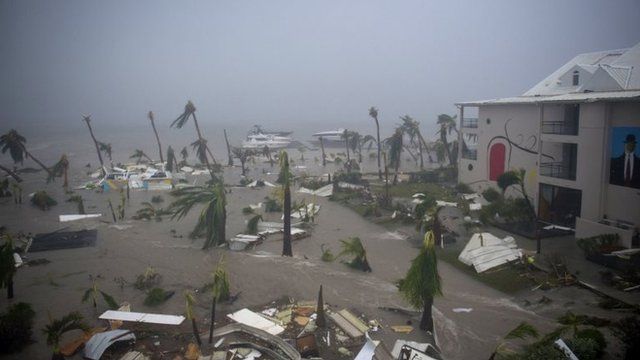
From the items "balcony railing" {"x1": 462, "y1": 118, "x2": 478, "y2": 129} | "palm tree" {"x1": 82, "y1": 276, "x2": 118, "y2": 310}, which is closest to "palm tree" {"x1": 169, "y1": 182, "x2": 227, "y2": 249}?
"palm tree" {"x1": 82, "y1": 276, "x2": 118, "y2": 310}

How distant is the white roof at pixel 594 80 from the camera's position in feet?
89.1

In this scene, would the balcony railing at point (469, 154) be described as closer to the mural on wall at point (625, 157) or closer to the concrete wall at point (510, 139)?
the concrete wall at point (510, 139)

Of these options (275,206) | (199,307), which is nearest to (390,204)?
(275,206)

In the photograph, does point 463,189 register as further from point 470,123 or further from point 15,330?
point 15,330

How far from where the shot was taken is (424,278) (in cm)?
1412

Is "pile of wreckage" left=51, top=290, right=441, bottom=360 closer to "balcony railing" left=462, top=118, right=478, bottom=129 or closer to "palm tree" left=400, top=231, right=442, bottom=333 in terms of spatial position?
"palm tree" left=400, top=231, right=442, bottom=333

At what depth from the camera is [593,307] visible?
1636cm

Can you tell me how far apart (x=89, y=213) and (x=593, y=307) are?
33.1m

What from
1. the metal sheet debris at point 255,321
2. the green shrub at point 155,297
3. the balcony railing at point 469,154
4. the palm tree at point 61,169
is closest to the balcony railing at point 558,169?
the balcony railing at point 469,154

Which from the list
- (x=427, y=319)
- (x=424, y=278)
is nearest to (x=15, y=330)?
(x=424, y=278)

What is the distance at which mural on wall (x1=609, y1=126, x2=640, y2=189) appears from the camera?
22203 millimetres

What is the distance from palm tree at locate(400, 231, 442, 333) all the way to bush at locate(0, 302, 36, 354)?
1314 centimetres

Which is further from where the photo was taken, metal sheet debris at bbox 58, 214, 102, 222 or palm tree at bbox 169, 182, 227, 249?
metal sheet debris at bbox 58, 214, 102, 222

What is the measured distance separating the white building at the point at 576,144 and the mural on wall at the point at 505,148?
0.24ft
